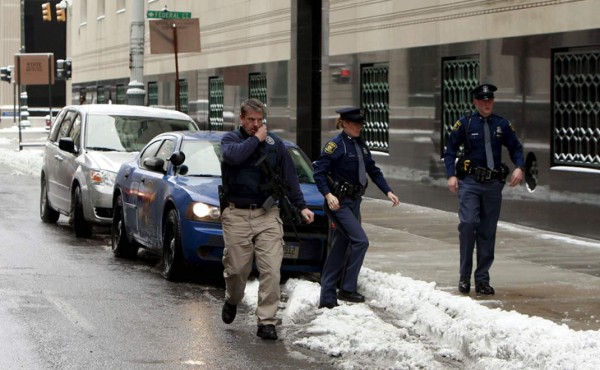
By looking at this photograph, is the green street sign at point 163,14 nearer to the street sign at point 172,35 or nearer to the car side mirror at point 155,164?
the street sign at point 172,35

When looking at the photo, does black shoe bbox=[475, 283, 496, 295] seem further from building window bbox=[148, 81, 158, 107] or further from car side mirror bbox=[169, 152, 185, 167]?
building window bbox=[148, 81, 158, 107]

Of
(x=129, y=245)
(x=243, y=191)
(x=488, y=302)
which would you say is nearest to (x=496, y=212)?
(x=488, y=302)

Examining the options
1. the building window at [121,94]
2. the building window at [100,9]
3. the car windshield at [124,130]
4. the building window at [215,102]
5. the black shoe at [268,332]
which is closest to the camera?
the black shoe at [268,332]

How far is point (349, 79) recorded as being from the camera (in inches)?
933

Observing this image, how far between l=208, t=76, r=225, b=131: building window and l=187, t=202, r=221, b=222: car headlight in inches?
748

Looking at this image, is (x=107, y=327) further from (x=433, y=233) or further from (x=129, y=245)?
(x=433, y=233)

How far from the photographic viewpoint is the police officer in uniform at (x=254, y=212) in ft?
32.8

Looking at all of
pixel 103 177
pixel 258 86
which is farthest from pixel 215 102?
pixel 103 177

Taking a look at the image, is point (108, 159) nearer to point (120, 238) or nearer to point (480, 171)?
point (120, 238)

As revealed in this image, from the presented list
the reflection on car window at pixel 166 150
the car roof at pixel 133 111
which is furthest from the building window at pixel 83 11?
the reflection on car window at pixel 166 150

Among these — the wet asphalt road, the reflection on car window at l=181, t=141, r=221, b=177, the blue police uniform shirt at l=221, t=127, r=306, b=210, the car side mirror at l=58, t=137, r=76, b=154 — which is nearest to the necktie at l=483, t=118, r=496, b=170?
the blue police uniform shirt at l=221, t=127, r=306, b=210

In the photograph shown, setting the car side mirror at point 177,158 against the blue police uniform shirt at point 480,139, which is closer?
the blue police uniform shirt at point 480,139

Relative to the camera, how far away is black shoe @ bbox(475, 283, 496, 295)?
1175 centimetres

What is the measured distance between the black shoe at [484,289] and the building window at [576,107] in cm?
482
